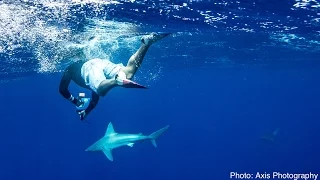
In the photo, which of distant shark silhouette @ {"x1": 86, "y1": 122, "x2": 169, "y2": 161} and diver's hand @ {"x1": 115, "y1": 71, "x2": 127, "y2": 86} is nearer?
diver's hand @ {"x1": 115, "y1": 71, "x2": 127, "y2": 86}

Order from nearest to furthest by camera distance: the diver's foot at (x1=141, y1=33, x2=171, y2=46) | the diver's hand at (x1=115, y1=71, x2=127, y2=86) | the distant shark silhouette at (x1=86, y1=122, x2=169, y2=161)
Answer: the diver's hand at (x1=115, y1=71, x2=127, y2=86), the diver's foot at (x1=141, y1=33, x2=171, y2=46), the distant shark silhouette at (x1=86, y1=122, x2=169, y2=161)

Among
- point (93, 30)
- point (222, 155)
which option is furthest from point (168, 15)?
point (222, 155)

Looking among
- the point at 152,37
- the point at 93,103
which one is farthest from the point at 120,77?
the point at 93,103

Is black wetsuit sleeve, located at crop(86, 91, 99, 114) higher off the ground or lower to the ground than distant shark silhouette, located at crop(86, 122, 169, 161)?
higher

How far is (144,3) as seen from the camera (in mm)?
8859

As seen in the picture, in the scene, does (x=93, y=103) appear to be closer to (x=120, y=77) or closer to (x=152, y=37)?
(x=120, y=77)

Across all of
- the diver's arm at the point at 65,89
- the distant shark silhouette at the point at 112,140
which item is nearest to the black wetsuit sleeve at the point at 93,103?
Answer: the diver's arm at the point at 65,89

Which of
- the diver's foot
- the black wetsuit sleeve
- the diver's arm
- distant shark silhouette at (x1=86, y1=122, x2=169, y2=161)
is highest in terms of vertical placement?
the diver's foot

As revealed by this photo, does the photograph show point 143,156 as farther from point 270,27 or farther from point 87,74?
point 87,74

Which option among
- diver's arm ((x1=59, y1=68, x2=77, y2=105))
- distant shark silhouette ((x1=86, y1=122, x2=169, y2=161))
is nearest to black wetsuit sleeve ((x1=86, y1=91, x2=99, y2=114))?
diver's arm ((x1=59, y1=68, x2=77, y2=105))

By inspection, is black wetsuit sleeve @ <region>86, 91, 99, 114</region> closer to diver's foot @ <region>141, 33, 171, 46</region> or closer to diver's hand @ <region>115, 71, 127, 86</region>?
diver's hand @ <region>115, 71, 127, 86</region>

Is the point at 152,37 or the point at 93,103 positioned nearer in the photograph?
the point at 152,37

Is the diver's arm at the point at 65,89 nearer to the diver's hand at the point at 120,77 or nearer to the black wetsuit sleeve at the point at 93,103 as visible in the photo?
the black wetsuit sleeve at the point at 93,103

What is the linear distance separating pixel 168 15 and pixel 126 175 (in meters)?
37.3
